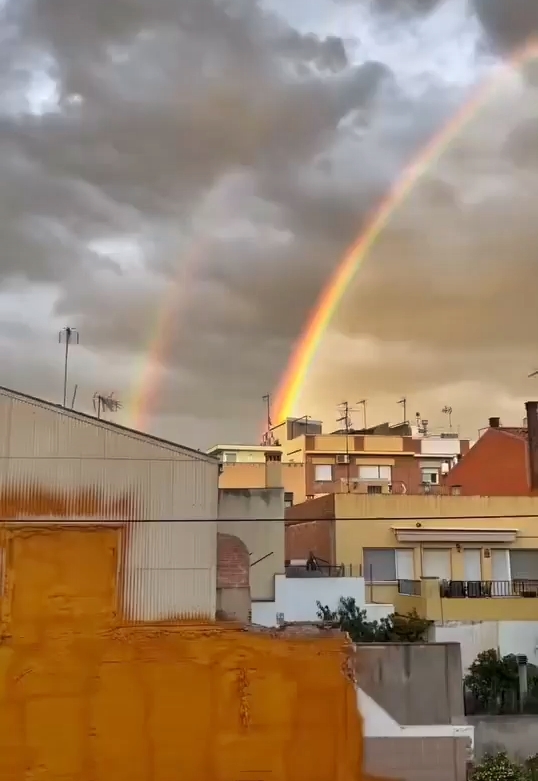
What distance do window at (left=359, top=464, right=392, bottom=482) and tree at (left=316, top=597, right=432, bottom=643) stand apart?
27.0 metres

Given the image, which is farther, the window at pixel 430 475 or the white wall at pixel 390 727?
the window at pixel 430 475

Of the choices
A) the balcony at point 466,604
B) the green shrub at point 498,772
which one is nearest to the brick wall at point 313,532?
the balcony at point 466,604

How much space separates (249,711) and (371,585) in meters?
12.2

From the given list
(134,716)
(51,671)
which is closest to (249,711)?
(134,716)

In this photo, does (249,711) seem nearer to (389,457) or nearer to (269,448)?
(389,457)

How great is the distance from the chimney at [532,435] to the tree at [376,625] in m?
11.2

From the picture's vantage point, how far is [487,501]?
24.4 m

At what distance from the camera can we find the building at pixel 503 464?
2952 cm

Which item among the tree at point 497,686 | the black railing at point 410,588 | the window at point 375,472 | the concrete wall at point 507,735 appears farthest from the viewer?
the window at point 375,472

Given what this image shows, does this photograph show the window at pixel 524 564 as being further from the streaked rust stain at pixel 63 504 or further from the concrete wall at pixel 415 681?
the streaked rust stain at pixel 63 504

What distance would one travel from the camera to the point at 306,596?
68.0 ft

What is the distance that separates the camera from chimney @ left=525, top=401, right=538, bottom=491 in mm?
29281

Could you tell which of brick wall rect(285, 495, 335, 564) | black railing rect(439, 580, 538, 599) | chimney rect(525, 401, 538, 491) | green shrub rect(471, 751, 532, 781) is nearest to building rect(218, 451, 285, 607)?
brick wall rect(285, 495, 335, 564)

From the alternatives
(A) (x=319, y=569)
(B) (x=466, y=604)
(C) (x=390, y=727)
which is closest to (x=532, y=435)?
(A) (x=319, y=569)
